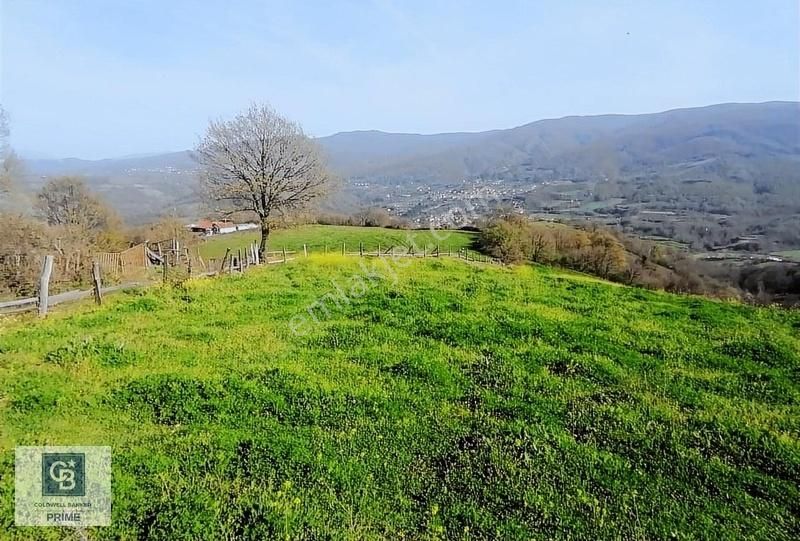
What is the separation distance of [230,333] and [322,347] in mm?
2393

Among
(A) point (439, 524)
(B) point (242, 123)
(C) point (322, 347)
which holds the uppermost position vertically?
(B) point (242, 123)

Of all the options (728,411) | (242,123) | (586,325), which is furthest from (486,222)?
(728,411)

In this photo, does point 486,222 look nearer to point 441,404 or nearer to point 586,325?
point 586,325

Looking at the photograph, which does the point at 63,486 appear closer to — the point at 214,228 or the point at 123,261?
the point at 123,261

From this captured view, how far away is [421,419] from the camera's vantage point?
7719 millimetres

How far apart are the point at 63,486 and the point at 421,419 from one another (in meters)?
4.75

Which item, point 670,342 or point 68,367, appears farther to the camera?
point 670,342

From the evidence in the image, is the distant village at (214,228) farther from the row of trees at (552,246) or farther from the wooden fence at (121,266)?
the wooden fence at (121,266)

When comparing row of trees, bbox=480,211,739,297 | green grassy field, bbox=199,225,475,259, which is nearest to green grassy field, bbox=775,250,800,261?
row of trees, bbox=480,211,739,297

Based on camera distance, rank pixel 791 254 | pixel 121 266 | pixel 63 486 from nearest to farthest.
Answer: pixel 63 486 → pixel 121 266 → pixel 791 254

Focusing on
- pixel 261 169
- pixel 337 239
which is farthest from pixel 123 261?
pixel 337 239

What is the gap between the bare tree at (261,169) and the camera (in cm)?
3250

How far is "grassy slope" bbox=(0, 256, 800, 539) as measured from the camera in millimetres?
5629

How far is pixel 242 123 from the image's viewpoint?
109ft
